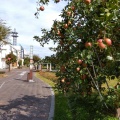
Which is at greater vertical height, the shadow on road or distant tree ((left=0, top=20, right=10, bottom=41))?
distant tree ((left=0, top=20, right=10, bottom=41))

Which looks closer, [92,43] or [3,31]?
[92,43]

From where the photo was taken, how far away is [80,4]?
16.9 ft

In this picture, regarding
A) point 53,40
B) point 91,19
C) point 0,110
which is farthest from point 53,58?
point 0,110

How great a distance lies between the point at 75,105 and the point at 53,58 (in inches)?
54.7

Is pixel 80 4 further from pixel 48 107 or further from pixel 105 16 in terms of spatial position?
pixel 48 107

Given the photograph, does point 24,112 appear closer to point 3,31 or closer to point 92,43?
point 92,43

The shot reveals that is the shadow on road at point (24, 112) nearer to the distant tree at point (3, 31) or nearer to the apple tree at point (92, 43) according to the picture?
the apple tree at point (92, 43)

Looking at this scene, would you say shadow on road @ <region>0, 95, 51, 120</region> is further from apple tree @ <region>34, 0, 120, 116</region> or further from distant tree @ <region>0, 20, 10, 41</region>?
distant tree @ <region>0, 20, 10, 41</region>

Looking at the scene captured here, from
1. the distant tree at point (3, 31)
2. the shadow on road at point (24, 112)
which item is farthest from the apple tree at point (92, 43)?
the distant tree at point (3, 31)

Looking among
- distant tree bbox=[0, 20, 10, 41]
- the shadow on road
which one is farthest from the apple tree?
distant tree bbox=[0, 20, 10, 41]

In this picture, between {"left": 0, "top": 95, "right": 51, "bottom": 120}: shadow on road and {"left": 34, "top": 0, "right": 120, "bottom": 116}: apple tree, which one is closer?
{"left": 34, "top": 0, "right": 120, "bottom": 116}: apple tree

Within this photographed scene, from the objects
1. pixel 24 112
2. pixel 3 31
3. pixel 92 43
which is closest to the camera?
pixel 92 43

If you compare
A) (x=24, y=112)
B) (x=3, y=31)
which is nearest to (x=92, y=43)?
(x=24, y=112)

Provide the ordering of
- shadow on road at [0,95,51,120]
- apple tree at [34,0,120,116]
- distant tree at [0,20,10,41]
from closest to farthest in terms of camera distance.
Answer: apple tree at [34,0,120,116] → shadow on road at [0,95,51,120] → distant tree at [0,20,10,41]
